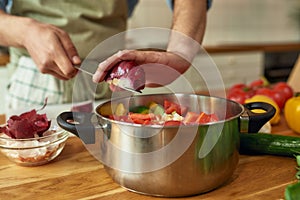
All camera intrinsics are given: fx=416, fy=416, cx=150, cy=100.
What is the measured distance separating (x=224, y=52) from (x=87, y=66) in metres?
2.27

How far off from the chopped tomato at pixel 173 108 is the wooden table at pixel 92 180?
153 mm

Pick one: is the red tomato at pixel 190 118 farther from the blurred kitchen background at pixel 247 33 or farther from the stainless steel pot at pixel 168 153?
the blurred kitchen background at pixel 247 33

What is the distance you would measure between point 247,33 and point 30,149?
11.0 ft

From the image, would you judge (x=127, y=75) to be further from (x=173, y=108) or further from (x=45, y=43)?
(x=45, y=43)

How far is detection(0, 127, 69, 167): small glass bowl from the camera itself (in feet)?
2.59

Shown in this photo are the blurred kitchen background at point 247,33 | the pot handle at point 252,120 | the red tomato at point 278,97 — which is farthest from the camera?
the blurred kitchen background at point 247,33

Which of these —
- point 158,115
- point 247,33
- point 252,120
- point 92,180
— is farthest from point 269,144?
point 247,33

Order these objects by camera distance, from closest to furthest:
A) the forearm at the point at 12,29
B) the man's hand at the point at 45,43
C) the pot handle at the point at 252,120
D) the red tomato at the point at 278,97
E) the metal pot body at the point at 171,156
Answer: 1. the metal pot body at the point at 171,156
2. the pot handle at the point at 252,120
3. the man's hand at the point at 45,43
4. the forearm at the point at 12,29
5. the red tomato at the point at 278,97

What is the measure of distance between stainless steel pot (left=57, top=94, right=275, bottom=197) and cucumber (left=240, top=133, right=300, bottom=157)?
0.42ft

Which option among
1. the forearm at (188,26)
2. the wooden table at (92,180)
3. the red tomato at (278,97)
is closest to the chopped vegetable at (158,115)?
the wooden table at (92,180)

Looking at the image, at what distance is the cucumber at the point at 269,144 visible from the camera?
826mm

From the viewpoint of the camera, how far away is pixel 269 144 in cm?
84

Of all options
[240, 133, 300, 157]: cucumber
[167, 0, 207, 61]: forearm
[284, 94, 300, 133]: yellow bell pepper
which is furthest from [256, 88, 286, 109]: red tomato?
[240, 133, 300, 157]: cucumber

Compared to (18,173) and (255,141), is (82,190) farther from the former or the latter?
(255,141)
